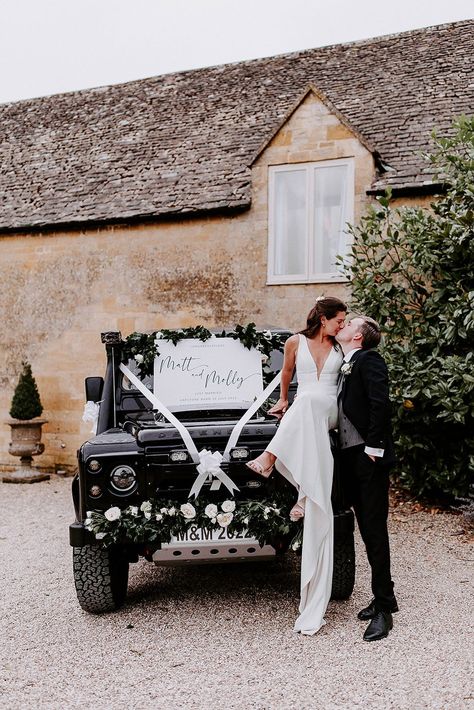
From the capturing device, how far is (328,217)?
1143 centimetres

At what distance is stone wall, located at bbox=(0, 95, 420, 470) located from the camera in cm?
1148

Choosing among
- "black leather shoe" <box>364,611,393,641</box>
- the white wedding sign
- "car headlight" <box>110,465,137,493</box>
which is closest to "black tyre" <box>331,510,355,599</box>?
"black leather shoe" <box>364,611,393,641</box>

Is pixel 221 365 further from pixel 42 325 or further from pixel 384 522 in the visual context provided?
pixel 42 325

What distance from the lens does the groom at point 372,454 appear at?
4691mm

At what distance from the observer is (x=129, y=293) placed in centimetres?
1262

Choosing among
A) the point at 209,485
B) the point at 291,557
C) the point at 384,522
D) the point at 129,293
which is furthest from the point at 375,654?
the point at 129,293

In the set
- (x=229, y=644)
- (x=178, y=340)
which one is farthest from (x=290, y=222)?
(x=229, y=644)

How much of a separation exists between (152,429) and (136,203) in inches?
318

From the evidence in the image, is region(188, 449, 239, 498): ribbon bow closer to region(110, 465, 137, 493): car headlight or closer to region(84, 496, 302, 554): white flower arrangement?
region(84, 496, 302, 554): white flower arrangement

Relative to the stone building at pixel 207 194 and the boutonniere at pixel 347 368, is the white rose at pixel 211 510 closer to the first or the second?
the boutonniere at pixel 347 368

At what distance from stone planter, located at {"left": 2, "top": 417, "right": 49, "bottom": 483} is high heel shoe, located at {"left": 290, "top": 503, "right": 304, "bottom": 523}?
28.2 feet

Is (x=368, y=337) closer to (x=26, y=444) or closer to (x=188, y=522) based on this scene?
(x=188, y=522)

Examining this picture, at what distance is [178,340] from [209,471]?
5.12 feet

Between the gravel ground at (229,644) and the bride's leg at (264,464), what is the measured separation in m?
1.04
